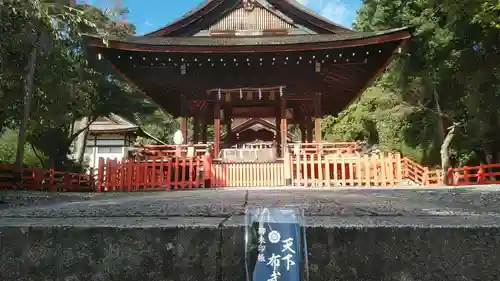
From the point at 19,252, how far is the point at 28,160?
1961cm

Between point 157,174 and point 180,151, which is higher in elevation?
point 180,151

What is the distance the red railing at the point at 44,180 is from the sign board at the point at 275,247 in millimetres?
9757

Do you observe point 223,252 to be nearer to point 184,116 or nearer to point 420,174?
point 184,116

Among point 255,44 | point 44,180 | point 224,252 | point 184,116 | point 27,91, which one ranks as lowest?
point 224,252

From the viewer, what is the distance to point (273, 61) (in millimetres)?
10016

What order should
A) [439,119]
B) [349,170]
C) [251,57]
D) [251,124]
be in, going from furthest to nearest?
[251,124] → [439,119] → [251,57] → [349,170]

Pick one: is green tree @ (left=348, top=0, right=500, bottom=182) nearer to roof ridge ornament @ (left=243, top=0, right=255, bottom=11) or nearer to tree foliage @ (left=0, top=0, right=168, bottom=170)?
roof ridge ornament @ (left=243, top=0, right=255, bottom=11)

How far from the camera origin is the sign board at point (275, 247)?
47.6 inches

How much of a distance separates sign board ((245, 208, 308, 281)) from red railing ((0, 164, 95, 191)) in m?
9.76

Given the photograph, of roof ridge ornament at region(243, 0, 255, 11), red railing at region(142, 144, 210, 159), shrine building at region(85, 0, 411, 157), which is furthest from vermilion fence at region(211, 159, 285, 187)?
roof ridge ornament at region(243, 0, 255, 11)

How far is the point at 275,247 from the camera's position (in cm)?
124

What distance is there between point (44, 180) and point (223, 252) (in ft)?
38.2

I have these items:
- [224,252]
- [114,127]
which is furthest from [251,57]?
[114,127]

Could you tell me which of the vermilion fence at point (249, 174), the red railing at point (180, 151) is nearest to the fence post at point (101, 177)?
the red railing at point (180, 151)
